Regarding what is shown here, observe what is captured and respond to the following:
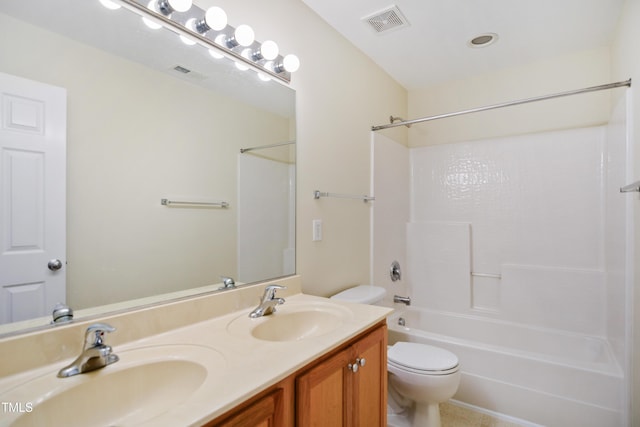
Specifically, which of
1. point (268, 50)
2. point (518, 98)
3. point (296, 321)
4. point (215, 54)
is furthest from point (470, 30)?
point (296, 321)

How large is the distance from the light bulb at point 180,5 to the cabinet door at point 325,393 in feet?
4.21

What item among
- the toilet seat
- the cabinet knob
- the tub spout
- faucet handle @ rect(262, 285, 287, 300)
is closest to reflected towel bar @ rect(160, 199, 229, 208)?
faucet handle @ rect(262, 285, 287, 300)

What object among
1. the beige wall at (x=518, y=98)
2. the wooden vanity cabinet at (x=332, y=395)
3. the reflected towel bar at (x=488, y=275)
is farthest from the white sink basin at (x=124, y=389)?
the beige wall at (x=518, y=98)

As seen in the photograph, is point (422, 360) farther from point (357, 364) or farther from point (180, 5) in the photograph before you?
point (180, 5)

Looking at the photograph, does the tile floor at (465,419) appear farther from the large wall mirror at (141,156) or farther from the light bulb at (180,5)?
the light bulb at (180,5)

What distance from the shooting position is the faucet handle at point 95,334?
81cm

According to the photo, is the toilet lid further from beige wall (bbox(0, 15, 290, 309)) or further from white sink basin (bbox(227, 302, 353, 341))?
beige wall (bbox(0, 15, 290, 309))

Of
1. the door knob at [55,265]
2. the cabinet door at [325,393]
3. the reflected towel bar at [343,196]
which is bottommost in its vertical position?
the cabinet door at [325,393]

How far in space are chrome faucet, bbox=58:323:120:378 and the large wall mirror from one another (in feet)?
0.56

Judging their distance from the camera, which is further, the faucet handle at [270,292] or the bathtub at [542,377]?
the bathtub at [542,377]

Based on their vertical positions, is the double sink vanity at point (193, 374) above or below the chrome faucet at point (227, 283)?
below

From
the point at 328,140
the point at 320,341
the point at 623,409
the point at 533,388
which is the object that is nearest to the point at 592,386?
the point at 623,409

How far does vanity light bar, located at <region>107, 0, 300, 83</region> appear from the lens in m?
1.11

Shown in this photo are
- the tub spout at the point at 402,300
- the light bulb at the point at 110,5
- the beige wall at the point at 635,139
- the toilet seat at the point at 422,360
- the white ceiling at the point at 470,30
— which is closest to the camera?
the light bulb at the point at 110,5
